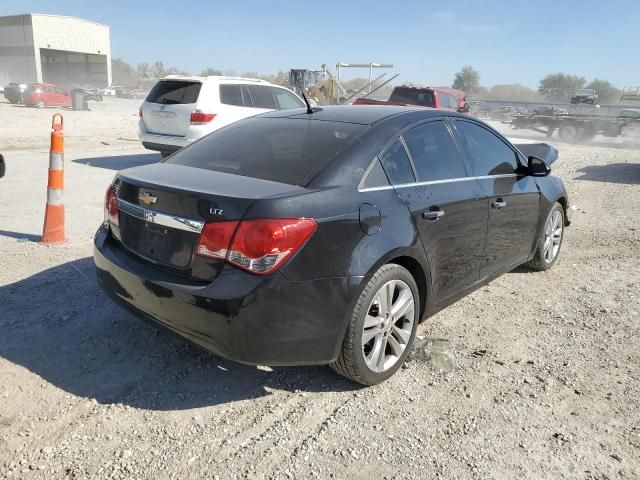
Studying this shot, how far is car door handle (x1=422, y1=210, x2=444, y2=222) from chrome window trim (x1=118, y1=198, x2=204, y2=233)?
1399 mm

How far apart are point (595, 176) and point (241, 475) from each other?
12.5 m

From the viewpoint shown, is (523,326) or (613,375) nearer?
(613,375)

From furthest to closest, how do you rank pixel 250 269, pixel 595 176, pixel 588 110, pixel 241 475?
pixel 588 110 → pixel 595 176 → pixel 250 269 → pixel 241 475

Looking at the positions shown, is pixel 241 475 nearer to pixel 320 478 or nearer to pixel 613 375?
pixel 320 478

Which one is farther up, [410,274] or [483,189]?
[483,189]

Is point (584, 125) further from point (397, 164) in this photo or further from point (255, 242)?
point (255, 242)

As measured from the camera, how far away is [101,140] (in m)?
15.8

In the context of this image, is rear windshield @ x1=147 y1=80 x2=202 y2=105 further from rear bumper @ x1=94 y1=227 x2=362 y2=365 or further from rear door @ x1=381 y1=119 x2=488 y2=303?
rear bumper @ x1=94 y1=227 x2=362 y2=365

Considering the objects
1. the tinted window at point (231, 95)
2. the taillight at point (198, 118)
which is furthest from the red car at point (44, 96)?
the taillight at point (198, 118)

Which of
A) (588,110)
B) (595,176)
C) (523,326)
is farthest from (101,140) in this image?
(588,110)

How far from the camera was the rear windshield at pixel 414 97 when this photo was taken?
16266 mm

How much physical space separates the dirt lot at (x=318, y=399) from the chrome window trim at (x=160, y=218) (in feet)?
3.12

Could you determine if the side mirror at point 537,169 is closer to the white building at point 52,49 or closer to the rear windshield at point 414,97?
the rear windshield at point 414,97

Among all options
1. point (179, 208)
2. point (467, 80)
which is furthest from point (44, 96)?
point (467, 80)
